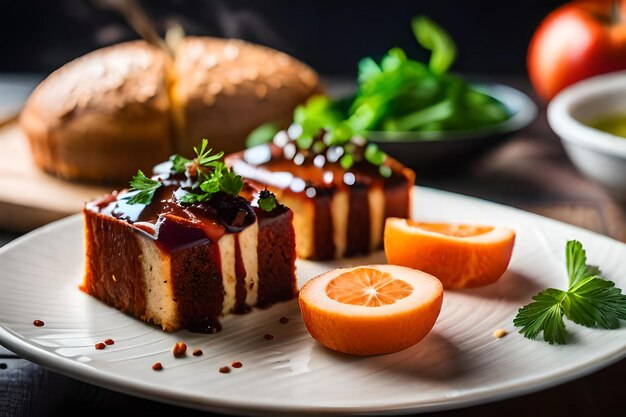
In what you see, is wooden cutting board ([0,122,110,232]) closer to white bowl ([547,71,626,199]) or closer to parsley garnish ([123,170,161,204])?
parsley garnish ([123,170,161,204])

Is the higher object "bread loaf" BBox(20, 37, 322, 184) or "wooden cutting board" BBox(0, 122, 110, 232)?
"bread loaf" BBox(20, 37, 322, 184)

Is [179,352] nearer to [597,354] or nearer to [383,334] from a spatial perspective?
[383,334]

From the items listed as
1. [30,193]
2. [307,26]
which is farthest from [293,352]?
[307,26]

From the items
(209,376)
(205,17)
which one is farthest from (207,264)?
(205,17)

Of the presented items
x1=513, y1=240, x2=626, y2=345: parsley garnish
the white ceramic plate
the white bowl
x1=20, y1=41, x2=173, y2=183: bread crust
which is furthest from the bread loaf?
x1=513, y1=240, x2=626, y2=345: parsley garnish

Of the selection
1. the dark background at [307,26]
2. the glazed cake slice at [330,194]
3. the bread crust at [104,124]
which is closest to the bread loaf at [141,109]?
the bread crust at [104,124]
